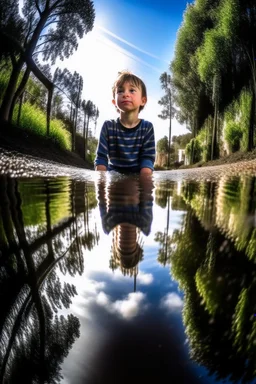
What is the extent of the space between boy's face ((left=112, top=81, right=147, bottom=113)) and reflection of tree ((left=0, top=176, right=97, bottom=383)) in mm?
1455

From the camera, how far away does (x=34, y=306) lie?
0.13 meters

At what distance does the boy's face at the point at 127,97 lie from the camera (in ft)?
5.17

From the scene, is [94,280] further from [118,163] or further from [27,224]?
[118,163]

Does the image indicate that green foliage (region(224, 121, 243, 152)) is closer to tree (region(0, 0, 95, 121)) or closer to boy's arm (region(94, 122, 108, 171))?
tree (region(0, 0, 95, 121))

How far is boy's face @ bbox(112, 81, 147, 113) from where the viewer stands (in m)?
1.58

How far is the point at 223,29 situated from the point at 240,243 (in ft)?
20.3

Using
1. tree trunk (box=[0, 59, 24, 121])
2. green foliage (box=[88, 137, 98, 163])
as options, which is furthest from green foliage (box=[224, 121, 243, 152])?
tree trunk (box=[0, 59, 24, 121])

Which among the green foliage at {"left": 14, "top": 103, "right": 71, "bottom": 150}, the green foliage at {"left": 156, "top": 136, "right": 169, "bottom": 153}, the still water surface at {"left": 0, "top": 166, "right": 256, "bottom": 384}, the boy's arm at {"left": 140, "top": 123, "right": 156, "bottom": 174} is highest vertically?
the green foliage at {"left": 156, "top": 136, "right": 169, "bottom": 153}

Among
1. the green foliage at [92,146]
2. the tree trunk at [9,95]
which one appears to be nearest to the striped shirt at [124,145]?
the tree trunk at [9,95]

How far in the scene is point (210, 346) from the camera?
0.12 m

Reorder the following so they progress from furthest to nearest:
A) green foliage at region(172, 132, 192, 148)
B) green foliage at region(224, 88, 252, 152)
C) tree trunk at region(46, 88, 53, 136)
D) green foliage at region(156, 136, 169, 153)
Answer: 1. green foliage at region(156, 136, 169, 153)
2. green foliage at region(172, 132, 192, 148)
3. green foliage at region(224, 88, 252, 152)
4. tree trunk at region(46, 88, 53, 136)

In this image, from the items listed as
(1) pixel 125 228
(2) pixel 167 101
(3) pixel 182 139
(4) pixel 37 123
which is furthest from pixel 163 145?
(1) pixel 125 228

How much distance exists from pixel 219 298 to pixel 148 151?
1459 mm

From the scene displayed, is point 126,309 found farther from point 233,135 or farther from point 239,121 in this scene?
point 239,121
